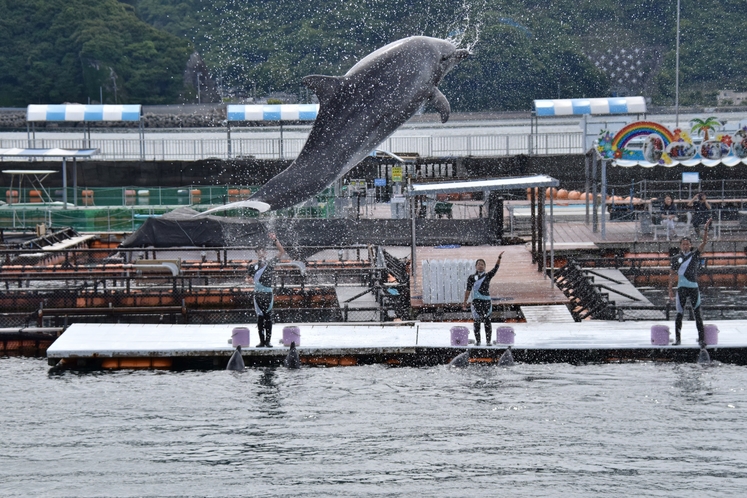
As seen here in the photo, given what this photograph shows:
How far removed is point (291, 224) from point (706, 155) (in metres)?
13.9

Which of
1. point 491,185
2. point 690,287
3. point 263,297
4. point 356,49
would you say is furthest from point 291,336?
point 356,49

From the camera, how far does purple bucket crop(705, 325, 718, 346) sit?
22156mm

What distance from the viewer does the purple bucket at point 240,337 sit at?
73.8 ft

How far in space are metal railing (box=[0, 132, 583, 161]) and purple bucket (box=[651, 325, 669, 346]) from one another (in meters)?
35.4

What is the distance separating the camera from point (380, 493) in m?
16.1

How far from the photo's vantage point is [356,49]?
9544 centimetres

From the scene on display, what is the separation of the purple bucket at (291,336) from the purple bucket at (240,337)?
28.9 inches

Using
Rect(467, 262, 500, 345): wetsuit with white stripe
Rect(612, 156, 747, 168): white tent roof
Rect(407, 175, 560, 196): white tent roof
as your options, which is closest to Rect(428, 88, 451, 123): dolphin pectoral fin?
Rect(407, 175, 560, 196): white tent roof

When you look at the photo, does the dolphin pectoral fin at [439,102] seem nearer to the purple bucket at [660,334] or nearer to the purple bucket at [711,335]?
the purple bucket at [660,334]

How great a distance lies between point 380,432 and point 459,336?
4315 millimetres

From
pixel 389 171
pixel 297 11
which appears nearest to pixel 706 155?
pixel 389 171

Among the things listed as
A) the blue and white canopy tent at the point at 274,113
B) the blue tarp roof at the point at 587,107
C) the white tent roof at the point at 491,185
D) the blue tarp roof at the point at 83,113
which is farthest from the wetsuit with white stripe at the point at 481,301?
the blue tarp roof at the point at 83,113

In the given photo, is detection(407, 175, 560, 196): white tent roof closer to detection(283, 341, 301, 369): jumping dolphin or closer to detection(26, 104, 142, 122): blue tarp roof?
detection(283, 341, 301, 369): jumping dolphin

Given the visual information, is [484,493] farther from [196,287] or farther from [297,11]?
[297,11]
